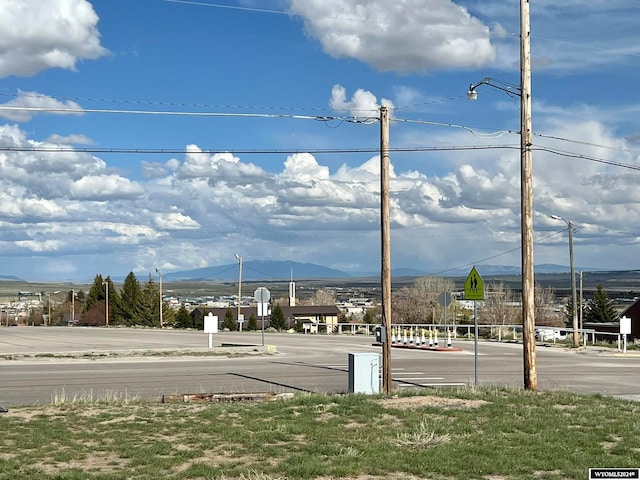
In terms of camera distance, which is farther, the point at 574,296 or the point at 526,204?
the point at 574,296

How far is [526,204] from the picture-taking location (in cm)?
1827

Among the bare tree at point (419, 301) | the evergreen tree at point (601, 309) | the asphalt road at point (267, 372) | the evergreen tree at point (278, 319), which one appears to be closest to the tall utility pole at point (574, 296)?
the asphalt road at point (267, 372)

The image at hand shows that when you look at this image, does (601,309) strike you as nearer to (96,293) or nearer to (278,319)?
(278,319)

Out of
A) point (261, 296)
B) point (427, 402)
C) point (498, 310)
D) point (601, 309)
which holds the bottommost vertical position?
point (498, 310)

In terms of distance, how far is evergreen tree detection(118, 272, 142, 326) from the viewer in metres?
95.1

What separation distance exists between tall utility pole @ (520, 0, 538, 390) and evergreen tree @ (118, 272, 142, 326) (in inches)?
3186

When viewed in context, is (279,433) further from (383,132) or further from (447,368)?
(447,368)

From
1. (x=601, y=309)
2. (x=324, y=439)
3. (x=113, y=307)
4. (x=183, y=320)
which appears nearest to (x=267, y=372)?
(x=324, y=439)

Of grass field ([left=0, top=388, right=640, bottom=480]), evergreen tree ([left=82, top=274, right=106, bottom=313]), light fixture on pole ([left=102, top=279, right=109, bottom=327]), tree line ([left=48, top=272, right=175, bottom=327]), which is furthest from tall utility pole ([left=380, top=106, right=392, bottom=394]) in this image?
evergreen tree ([left=82, top=274, right=106, bottom=313])

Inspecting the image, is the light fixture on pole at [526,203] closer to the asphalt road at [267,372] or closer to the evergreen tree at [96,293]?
the asphalt road at [267,372]

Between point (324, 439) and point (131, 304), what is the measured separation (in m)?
87.7

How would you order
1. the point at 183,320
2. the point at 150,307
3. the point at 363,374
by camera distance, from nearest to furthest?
1. the point at 363,374
2. the point at 183,320
3. the point at 150,307

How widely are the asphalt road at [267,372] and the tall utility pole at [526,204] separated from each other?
10.2ft

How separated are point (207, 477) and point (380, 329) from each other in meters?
9.80
